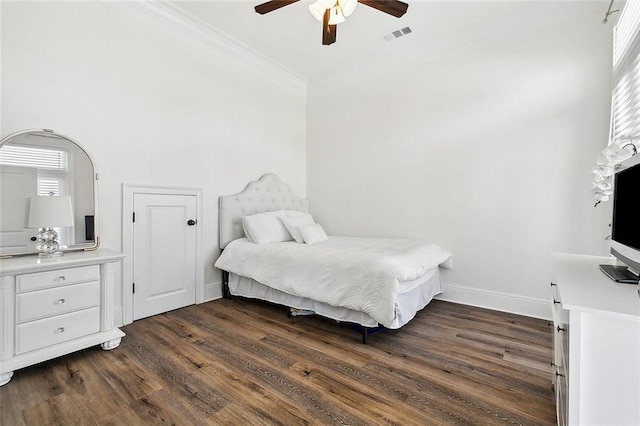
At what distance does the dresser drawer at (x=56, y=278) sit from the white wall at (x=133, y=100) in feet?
1.81

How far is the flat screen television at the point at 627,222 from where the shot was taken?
1.37 metres

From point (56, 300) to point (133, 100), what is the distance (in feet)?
6.10

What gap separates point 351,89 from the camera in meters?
4.30

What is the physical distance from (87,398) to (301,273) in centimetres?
167

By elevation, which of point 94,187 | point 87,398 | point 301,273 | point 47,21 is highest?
point 47,21

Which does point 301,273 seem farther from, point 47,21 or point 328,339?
point 47,21

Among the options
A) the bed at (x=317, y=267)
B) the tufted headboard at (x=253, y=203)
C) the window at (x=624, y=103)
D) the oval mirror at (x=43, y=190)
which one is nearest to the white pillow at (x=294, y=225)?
the bed at (x=317, y=267)

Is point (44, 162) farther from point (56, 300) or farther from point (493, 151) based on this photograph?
point (493, 151)

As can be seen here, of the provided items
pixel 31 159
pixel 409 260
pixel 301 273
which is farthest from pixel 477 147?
pixel 31 159

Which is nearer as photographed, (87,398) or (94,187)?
(87,398)

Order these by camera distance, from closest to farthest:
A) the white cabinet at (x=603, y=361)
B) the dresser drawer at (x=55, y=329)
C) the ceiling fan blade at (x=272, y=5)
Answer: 1. the white cabinet at (x=603, y=361)
2. the dresser drawer at (x=55, y=329)
3. the ceiling fan blade at (x=272, y=5)

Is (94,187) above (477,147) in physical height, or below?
below

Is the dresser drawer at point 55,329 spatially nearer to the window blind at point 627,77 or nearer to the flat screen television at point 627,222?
the flat screen television at point 627,222

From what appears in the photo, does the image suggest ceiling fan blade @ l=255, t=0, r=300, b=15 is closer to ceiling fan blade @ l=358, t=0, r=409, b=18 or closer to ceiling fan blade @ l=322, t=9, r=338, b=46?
ceiling fan blade @ l=322, t=9, r=338, b=46
